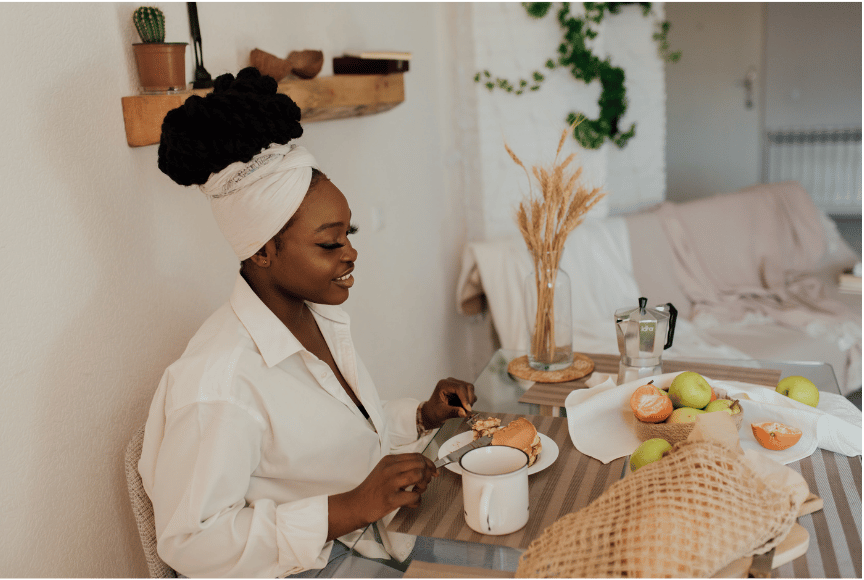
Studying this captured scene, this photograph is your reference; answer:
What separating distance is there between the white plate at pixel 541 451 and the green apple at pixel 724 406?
27cm

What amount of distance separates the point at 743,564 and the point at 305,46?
179 centimetres

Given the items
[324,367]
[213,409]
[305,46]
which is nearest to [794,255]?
[305,46]

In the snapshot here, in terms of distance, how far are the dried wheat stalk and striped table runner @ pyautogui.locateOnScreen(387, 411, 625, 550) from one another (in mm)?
463

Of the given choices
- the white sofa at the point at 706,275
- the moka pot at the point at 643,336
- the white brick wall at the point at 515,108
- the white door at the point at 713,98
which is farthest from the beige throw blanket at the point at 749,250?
the white door at the point at 713,98

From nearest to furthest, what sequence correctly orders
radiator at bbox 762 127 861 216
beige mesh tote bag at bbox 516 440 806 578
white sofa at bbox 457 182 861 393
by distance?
1. beige mesh tote bag at bbox 516 440 806 578
2. white sofa at bbox 457 182 861 393
3. radiator at bbox 762 127 861 216

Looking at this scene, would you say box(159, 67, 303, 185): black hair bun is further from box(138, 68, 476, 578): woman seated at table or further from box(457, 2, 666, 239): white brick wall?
box(457, 2, 666, 239): white brick wall

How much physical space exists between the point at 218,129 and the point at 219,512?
57 cm

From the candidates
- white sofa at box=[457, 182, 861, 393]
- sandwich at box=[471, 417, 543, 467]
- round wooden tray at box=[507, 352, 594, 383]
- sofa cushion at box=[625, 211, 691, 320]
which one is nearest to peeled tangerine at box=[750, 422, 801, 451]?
sandwich at box=[471, 417, 543, 467]

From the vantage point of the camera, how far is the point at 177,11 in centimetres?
154

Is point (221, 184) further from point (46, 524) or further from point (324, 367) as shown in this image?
point (46, 524)

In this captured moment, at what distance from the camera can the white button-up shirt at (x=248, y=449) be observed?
1015mm

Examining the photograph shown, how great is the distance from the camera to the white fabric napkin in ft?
3.93

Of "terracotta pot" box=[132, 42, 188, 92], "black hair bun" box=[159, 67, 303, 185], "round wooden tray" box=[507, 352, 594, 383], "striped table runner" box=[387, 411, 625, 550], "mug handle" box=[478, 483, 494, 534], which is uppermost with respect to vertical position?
"terracotta pot" box=[132, 42, 188, 92]

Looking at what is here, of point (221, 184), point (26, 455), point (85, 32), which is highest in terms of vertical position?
point (85, 32)
